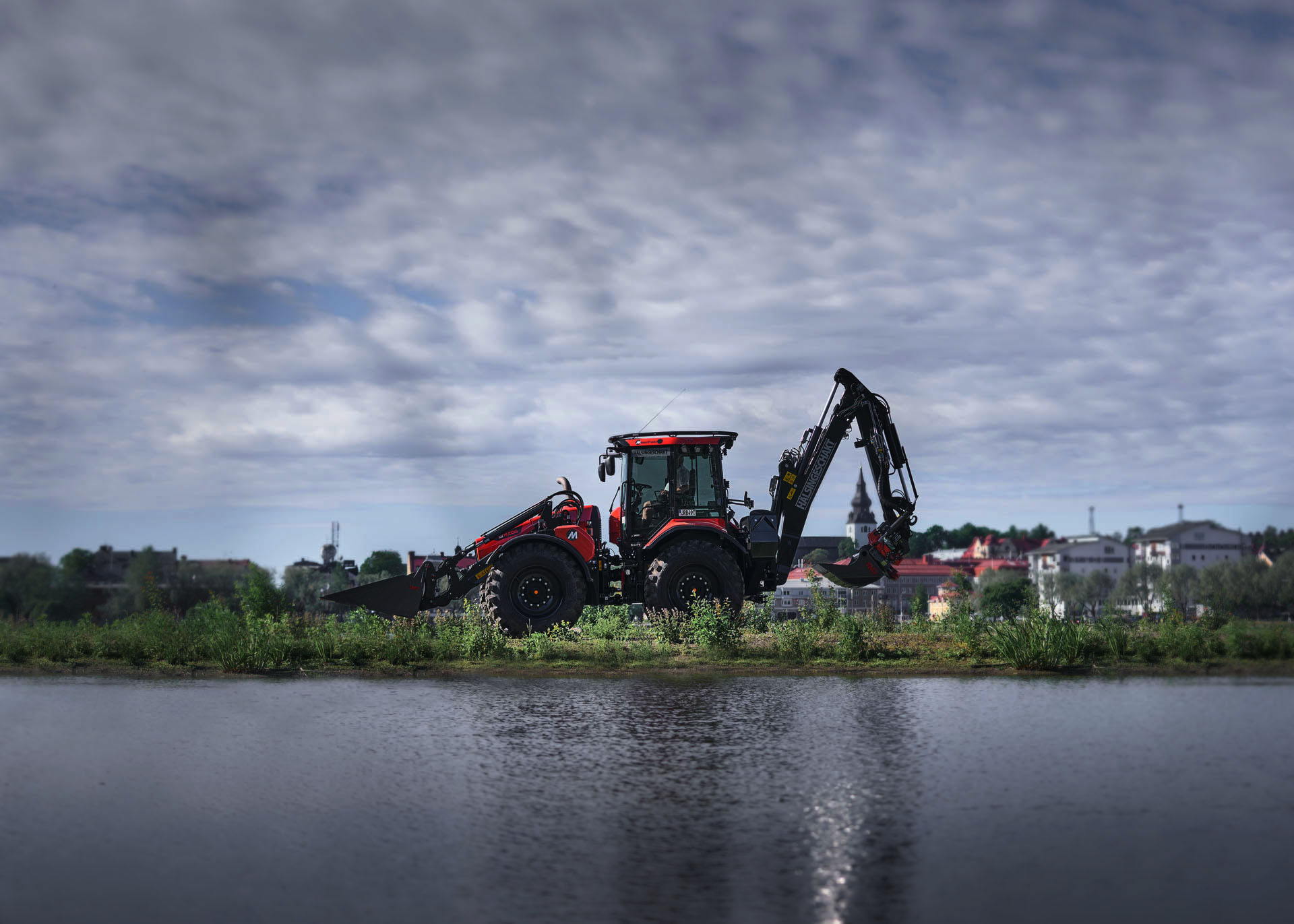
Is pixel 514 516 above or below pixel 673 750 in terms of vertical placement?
above

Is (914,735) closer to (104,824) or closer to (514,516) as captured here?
(104,824)

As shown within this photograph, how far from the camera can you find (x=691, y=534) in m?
15.1

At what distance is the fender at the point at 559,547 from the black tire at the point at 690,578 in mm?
940

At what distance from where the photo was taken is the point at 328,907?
14.0 feet

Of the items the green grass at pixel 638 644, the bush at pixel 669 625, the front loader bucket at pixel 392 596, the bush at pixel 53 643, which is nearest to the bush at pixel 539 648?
the green grass at pixel 638 644

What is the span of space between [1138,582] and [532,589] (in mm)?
87409

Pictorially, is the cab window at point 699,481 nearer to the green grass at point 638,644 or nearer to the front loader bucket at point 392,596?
the green grass at point 638,644

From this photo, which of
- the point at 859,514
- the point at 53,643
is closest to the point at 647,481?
the point at 53,643

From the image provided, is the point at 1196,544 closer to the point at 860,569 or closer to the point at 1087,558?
the point at 1087,558

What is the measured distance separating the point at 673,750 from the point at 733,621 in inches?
260

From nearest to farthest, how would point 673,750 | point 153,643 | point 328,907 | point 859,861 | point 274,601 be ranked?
1. point 328,907
2. point 859,861
3. point 673,750
4. point 153,643
5. point 274,601

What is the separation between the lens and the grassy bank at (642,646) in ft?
39.8

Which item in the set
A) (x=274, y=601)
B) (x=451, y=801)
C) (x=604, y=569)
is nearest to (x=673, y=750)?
(x=451, y=801)

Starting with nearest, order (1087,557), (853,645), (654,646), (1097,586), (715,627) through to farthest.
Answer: (853,645) → (715,627) → (654,646) → (1097,586) → (1087,557)
